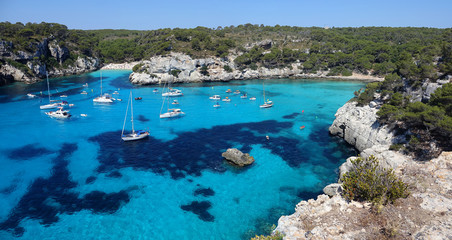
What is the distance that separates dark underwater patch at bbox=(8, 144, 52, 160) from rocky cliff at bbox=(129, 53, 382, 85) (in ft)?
203

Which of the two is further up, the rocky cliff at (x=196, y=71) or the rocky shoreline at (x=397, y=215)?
the rocky cliff at (x=196, y=71)

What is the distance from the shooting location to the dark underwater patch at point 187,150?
107 ft

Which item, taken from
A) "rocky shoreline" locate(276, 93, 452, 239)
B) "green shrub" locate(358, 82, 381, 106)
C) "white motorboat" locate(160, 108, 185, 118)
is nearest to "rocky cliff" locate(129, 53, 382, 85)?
"white motorboat" locate(160, 108, 185, 118)

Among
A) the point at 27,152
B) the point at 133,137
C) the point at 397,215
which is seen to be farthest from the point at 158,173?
the point at 397,215

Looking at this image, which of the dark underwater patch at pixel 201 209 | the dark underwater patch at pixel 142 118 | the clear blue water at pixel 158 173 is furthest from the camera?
the dark underwater patch at pixel 142 118

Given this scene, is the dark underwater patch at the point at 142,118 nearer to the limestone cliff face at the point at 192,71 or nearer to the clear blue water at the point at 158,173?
the clear blue water at the point at 158,173

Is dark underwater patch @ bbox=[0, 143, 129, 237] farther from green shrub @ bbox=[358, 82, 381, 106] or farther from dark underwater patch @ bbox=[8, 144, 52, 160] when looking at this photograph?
green shrub @ bbox=[358, 82, 381, 106]

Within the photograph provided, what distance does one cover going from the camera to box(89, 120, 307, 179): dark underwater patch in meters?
32.7

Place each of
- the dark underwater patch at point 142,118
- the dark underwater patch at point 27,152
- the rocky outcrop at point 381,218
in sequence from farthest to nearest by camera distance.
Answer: the dark underwater patch at point 142,118 → the dark underwater patch at point 27,152 → the rocky outcrop at point 381,218

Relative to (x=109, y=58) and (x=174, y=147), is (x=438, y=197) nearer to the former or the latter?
(x=174, y=147)

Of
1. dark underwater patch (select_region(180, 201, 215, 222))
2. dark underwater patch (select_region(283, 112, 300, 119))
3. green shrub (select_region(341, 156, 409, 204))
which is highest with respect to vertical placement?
green shrub (select_region(341, 156, 409, 204))

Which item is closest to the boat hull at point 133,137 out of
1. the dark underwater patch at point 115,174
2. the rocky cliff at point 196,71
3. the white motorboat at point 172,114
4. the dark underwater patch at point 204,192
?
Result: the dark underwater patch at point 115,174

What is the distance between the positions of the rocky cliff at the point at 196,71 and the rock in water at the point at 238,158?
238 ft

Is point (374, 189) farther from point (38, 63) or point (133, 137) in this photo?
point (38, 63)
